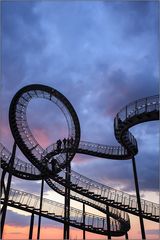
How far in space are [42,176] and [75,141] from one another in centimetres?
396

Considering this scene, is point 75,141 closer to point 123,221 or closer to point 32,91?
point 32,91

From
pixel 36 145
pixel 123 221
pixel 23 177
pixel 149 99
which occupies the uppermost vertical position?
pixel 149 99

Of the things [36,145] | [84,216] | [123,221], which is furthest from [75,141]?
[123,221]

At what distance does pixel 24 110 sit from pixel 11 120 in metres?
1.71

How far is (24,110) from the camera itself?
831 inches

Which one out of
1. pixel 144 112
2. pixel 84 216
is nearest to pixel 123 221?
pixel 84 216

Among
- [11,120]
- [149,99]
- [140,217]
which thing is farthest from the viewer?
[11,120]

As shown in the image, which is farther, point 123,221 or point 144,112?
point 123,221

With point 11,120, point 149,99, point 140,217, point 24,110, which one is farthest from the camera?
point 24,110

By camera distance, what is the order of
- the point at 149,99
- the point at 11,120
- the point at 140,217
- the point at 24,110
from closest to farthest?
1. the point at 149,99
2. the point at 140,217
3. the point at 11,120
4. the point at 24,110

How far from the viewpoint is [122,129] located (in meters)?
18.4

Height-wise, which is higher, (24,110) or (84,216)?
(24,110)

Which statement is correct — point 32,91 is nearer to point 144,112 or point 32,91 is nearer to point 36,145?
point 36,145

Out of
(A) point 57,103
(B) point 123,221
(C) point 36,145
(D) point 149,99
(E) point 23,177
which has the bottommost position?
(B) point 123,221
